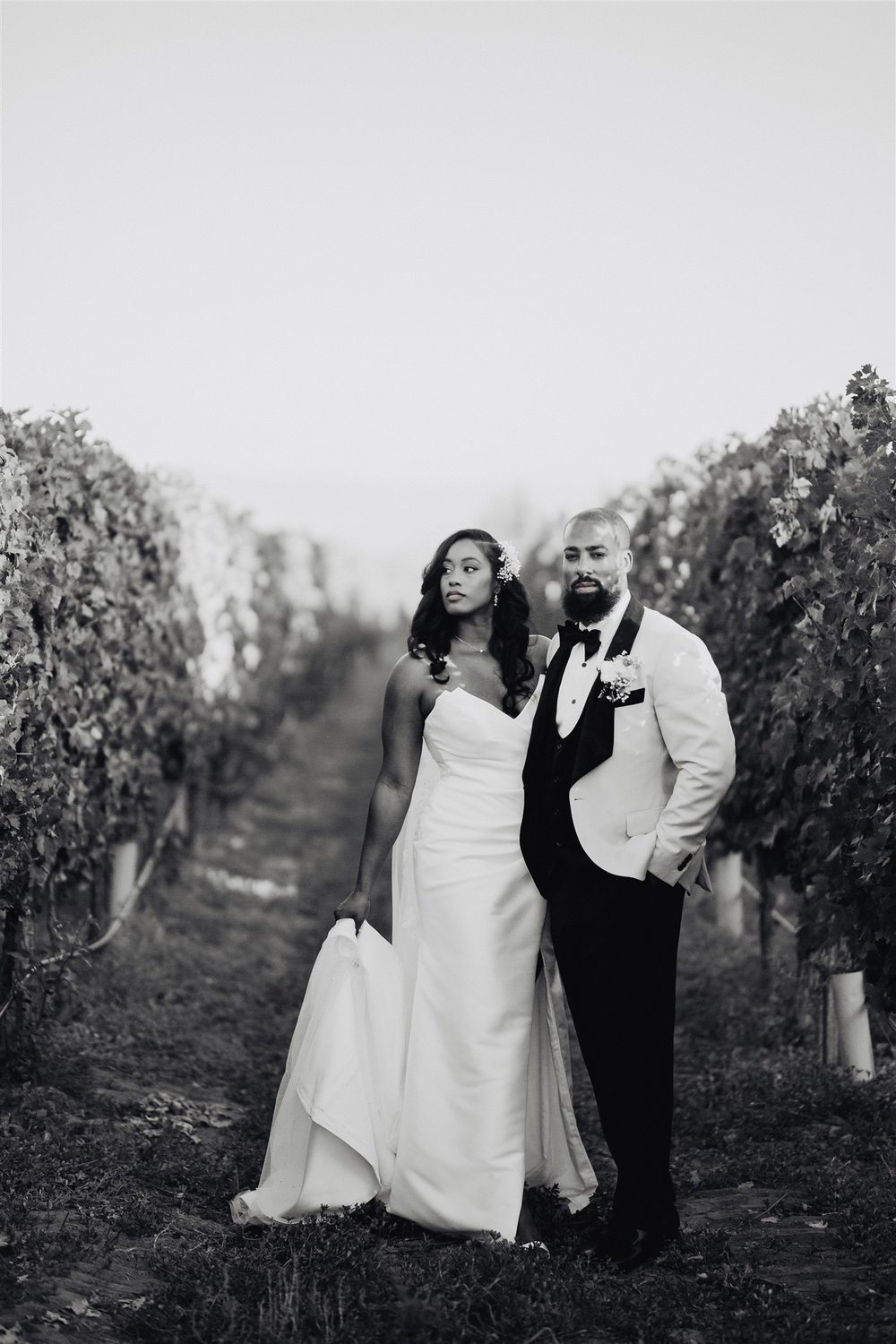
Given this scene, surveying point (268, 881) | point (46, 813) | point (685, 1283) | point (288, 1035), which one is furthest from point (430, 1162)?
point (268, 881)

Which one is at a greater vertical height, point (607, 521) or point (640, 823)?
point (607, 521)

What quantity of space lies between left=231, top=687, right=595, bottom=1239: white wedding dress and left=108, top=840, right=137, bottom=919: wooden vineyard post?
16.1ft

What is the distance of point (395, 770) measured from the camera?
5.42 meters

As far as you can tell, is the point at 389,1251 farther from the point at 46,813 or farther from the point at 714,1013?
the point at 714,1013

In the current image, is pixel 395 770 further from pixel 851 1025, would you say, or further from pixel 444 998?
pixel 851 1025

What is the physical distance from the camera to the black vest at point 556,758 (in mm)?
4773

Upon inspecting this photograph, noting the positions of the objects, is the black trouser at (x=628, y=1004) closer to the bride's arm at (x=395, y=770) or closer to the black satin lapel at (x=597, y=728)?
the black satin lapel at (x=597, y=728)

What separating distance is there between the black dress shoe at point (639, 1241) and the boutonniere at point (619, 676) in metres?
1.74

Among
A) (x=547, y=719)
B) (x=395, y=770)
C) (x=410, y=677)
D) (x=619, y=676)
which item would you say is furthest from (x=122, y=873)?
(x=619, y=676)

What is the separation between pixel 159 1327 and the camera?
13.0 ft

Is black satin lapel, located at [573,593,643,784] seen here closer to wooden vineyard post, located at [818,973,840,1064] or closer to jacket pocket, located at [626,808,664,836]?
jacket pocket, located at [626,808,664,836]

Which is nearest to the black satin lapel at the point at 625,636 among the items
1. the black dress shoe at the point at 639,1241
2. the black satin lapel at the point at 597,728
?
the black satin lapel at the point at 597,728

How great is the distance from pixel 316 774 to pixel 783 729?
1618cm

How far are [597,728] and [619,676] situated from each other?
0.64 ft
